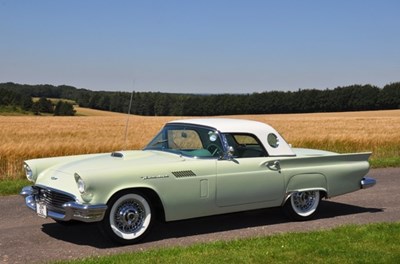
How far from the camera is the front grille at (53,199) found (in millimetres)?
5566

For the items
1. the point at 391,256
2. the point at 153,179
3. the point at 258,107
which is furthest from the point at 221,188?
the point at 258,107

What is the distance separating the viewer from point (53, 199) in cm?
570

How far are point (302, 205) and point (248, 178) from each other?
3.57 feet

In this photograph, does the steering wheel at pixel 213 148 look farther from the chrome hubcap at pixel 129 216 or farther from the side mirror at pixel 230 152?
→ the chrome hubcap at pixel 129 216

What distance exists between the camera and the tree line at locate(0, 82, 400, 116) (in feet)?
271

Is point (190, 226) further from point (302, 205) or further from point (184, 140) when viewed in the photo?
point (302, 205)

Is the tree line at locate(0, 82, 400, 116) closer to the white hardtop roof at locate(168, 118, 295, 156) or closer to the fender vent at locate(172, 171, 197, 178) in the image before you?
the white hardtop roof at locate(168, 118, 295, 156)

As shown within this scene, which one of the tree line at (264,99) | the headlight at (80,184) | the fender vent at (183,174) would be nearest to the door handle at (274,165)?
the fender vent at (183,174)

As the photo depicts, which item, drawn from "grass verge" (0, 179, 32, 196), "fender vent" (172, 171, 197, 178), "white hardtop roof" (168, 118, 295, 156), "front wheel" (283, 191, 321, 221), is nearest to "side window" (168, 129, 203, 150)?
"white hardtop roof" (168, 118, 295, 156)

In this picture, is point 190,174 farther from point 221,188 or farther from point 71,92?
point 71,92

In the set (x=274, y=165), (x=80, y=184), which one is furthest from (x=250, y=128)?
(x=80, y=184)

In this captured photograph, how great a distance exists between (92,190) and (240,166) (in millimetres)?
1928

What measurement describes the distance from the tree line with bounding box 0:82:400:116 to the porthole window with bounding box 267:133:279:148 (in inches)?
2876

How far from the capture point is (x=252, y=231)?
641 cm
